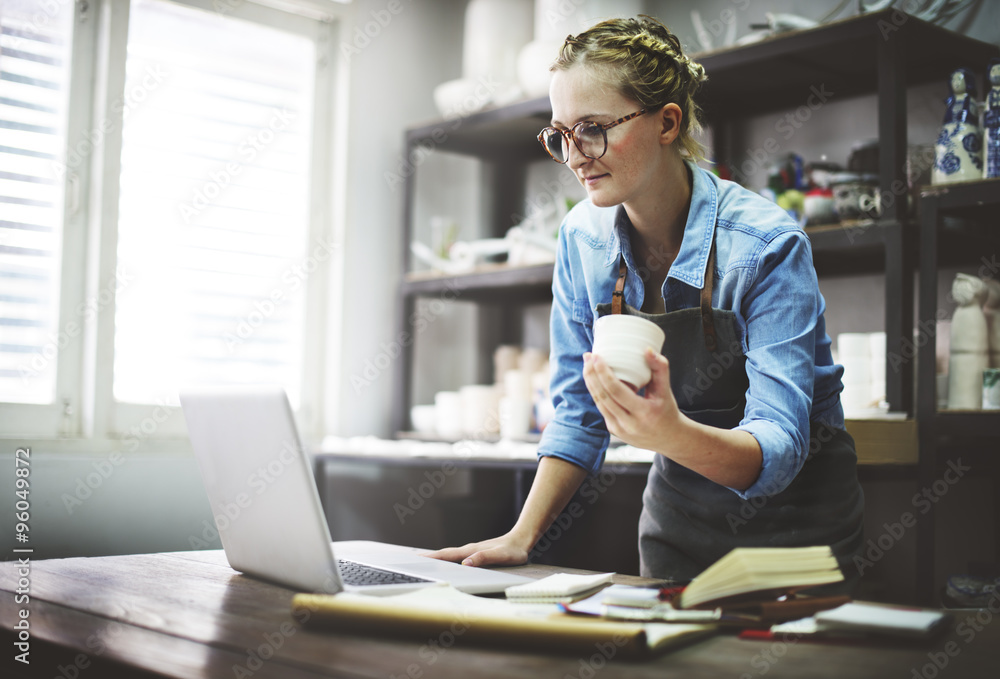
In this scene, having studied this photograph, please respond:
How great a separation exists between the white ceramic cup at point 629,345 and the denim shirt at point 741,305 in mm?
251

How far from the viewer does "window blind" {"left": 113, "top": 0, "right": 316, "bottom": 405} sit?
2.99m

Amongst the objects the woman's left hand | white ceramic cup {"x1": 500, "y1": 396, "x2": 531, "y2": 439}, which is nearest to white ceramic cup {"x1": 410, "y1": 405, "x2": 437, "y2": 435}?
white ceramic cup {"x1": 500, "y1": 396, "x2": 531, "y2": 439}

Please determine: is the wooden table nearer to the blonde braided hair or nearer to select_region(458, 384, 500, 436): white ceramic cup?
the blonde braided hair

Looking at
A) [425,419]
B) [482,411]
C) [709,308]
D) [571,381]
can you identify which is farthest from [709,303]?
[425,419]

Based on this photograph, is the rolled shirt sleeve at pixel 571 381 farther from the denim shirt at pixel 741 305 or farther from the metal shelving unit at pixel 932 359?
the metal shelving unit at pixel 932 359

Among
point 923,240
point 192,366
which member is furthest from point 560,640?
point 192,366

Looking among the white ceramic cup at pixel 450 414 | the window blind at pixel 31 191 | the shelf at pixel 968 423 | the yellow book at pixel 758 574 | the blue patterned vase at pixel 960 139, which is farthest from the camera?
the white ceramic cup at pixel 450 414

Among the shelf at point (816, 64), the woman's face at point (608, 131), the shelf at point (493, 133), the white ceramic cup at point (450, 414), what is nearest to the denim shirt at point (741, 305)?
the woman's face at point (608, 131)

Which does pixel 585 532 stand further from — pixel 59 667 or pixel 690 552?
pixel 59 667

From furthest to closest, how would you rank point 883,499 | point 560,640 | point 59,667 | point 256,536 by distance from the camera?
point 883,499 < point 256,536 < point 59,667 < point 560,640

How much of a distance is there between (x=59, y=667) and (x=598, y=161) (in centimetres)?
91

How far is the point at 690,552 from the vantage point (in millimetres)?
1440

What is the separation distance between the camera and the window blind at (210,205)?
9.80 ft

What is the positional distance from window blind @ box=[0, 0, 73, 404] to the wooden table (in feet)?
6.32
